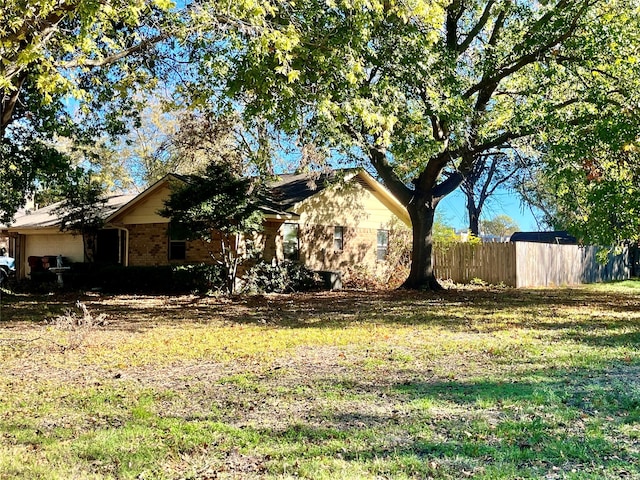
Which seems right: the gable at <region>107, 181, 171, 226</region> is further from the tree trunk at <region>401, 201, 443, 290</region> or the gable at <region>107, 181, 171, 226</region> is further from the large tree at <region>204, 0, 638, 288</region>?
the tree trunk at <region>401, 201, 443, 290</region>

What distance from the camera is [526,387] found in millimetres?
5941

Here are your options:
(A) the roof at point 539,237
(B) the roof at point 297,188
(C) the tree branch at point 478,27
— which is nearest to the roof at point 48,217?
(B) the roof at point 297,188

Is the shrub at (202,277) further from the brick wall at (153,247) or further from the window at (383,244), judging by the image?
the window at (383,244)

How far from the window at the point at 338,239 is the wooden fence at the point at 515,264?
4248mm

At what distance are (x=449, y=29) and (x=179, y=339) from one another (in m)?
12.8

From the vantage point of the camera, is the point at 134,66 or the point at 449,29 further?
the point at 449,29

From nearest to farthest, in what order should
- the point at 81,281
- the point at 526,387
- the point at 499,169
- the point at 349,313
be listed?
the point at 526,387
the point at 349,313
the point at 81,281
the point at 499,169

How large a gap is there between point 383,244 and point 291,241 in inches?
203

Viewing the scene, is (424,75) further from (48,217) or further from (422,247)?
(48,217)

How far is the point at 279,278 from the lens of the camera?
1892 centimetres

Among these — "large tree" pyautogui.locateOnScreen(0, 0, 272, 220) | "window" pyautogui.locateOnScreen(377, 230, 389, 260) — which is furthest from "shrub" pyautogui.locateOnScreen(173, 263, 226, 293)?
"window" pyautogui.locateOnScreen(377, 230, 389, 260)

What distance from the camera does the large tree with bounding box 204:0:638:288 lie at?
9453mm

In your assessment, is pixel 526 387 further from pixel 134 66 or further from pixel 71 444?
pixel 134 66

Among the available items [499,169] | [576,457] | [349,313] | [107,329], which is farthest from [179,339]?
[499,169]
